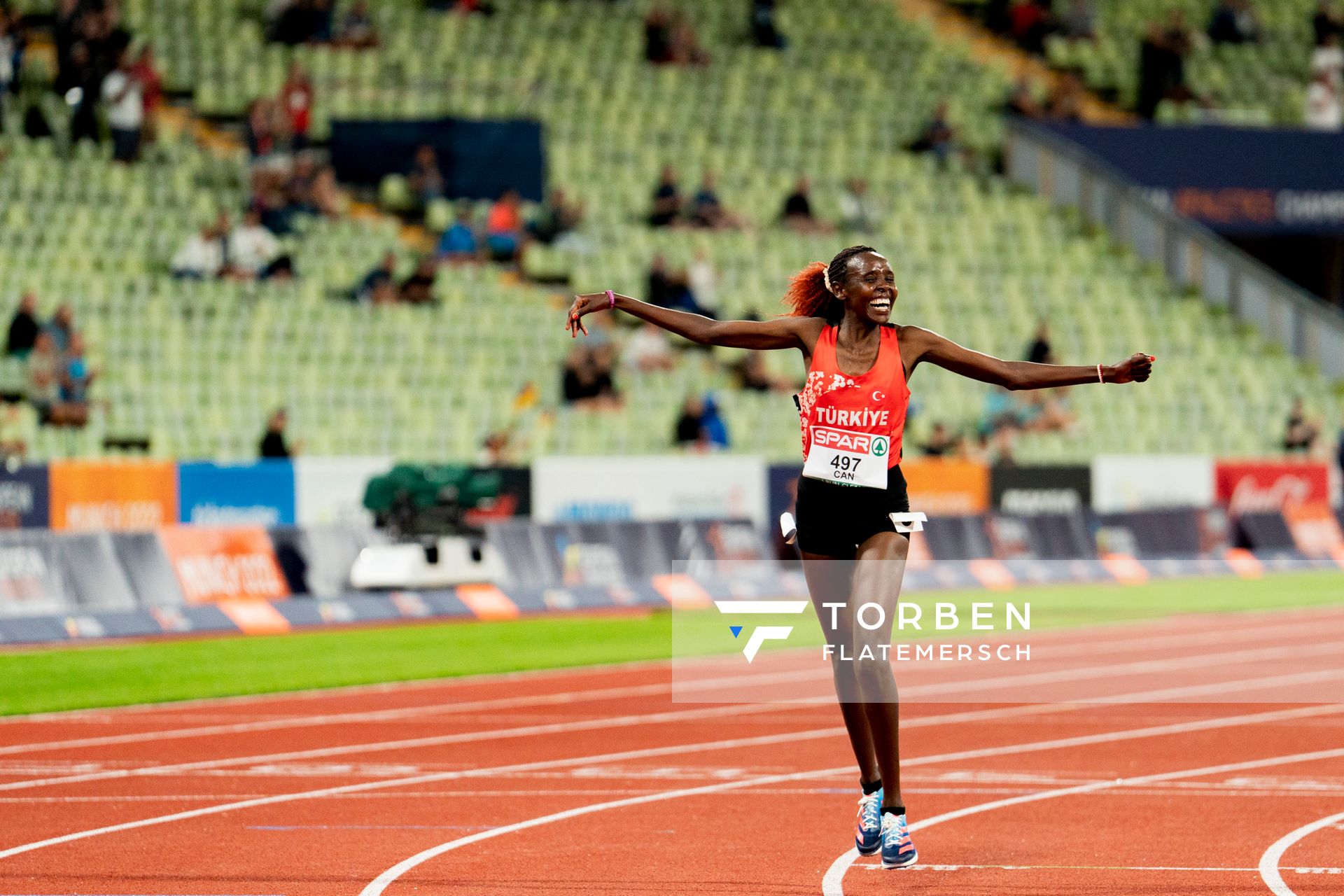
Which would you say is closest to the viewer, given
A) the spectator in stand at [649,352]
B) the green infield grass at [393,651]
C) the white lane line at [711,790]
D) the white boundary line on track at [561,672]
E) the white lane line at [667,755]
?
the white lane line at [711,790]

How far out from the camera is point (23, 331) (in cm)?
2278

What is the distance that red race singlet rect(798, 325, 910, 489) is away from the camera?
7.48 meters

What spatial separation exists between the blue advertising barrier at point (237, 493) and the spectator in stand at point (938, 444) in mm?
9169

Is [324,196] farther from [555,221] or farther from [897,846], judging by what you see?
[897,846]

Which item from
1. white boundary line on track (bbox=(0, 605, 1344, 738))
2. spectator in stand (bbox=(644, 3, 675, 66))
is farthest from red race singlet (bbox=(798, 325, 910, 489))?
spectator in stand (bbox=(644, 3, 675, 66))

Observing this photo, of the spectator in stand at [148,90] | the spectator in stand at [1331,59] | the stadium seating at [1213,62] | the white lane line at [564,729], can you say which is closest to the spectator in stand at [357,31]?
the spectator in stand at [148,90]

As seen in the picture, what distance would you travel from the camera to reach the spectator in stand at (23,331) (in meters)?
22.7

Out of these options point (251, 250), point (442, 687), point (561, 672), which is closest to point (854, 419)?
point (442, 687)

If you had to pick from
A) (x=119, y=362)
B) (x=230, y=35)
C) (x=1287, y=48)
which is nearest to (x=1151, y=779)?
(x=119, y=362)

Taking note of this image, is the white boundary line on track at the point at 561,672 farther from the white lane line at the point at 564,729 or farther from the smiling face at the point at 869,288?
the smiling face at the point at 869,288

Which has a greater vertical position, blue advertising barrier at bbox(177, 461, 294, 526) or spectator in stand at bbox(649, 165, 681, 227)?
spectator in stand at bbox(649, 165, 681, 227)

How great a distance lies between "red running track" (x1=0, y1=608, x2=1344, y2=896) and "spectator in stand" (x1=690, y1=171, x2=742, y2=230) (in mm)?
16730

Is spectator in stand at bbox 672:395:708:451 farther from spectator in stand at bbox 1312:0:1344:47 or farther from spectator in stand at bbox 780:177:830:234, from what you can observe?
spectator in stand at bbox 1312:0:1344:47

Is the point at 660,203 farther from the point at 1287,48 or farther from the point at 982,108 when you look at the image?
the point at 1287,48
